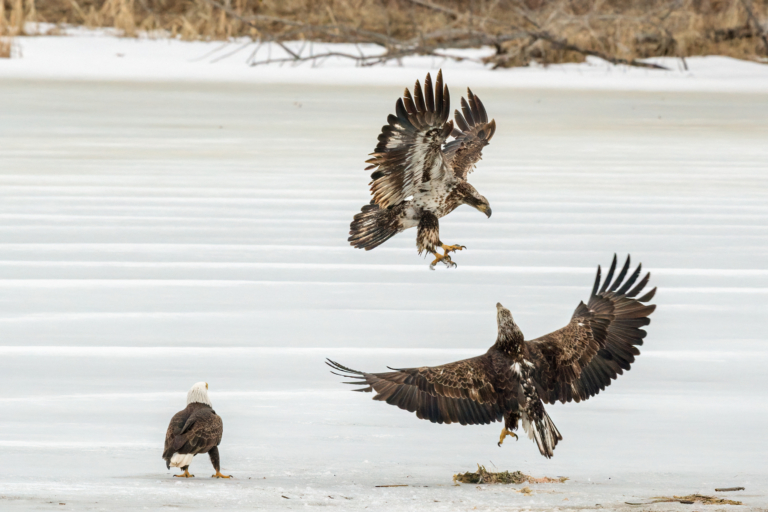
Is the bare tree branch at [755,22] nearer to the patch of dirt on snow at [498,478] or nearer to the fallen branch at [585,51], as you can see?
the fallen branch at [585,51]

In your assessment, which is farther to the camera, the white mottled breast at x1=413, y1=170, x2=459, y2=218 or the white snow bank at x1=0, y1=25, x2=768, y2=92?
the white snow bank at x1=0, y1=25, x2=768, y2=92

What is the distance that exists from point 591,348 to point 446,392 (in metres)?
0.52

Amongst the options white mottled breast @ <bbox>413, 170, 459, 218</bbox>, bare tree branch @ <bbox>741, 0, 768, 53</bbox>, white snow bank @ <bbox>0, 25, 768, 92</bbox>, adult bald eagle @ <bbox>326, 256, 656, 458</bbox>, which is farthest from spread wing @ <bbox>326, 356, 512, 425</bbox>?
bare tree branch @ <bbox>741, 0, 768, 53</bbox>

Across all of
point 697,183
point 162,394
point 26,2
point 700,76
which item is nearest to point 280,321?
point 162,394

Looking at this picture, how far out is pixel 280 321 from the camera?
207 inches

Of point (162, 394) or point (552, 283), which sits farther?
point (552, 283)

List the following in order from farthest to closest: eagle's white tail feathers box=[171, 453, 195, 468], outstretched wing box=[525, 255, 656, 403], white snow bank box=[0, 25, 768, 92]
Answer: white snow bank box=[0, 25, 768, 92], outstretched wing box=[525, 255, 656, 403], eagle's white tail feathers box=[171, 453, 195, 468]

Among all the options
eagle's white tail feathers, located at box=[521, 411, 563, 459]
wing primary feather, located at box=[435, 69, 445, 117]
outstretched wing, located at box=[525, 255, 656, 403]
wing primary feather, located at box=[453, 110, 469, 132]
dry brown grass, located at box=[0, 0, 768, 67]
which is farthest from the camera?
dry brown grass, located at box=[0, 0, 768, 67]

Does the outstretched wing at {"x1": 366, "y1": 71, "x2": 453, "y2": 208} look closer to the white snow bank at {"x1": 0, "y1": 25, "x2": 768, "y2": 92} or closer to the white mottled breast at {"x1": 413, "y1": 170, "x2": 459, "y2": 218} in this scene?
the white mottled breast at {"x1": 413, "y1": 170, "x2": 459, "y2": 218}

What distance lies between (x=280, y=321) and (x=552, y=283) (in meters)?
1.38

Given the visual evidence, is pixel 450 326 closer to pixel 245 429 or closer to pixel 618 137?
pixel 245 429

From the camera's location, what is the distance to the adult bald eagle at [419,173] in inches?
190

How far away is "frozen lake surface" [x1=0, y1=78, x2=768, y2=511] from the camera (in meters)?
3.40

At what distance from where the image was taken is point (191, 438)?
319 cm
